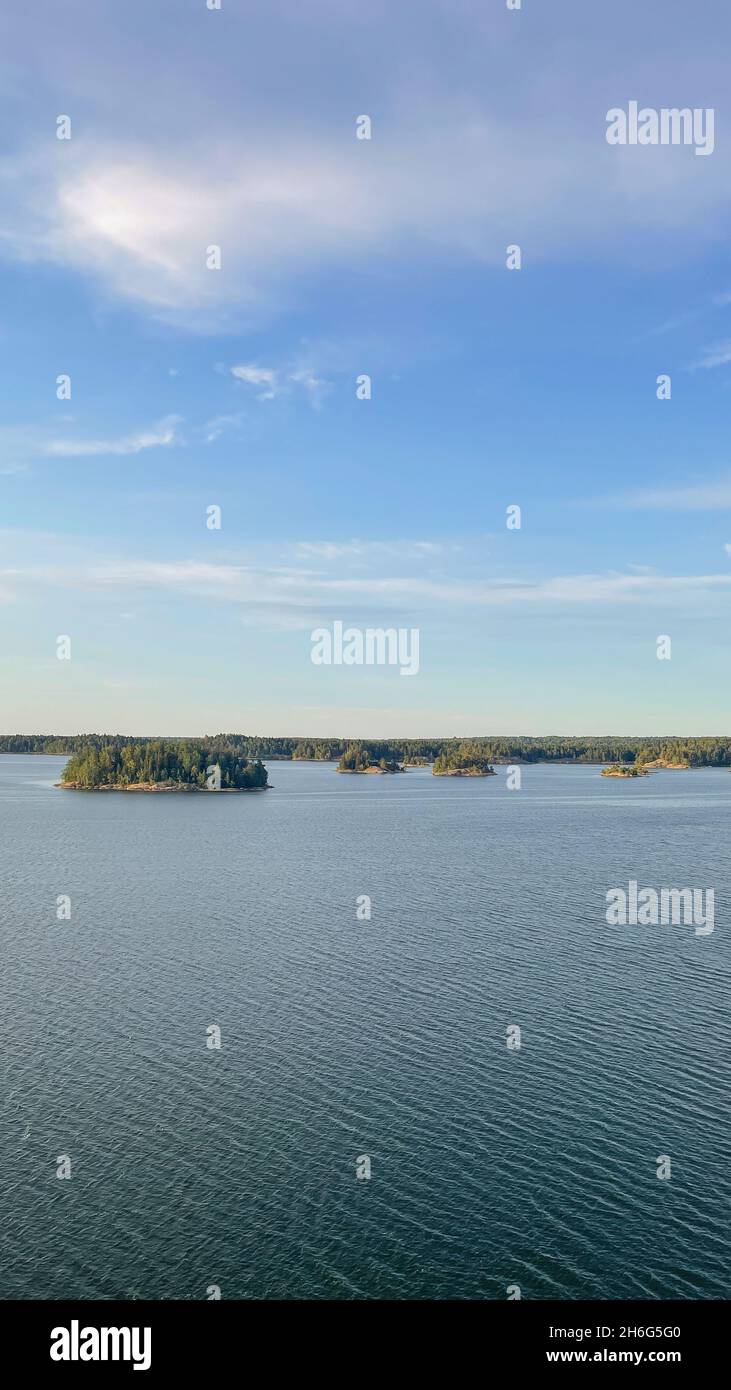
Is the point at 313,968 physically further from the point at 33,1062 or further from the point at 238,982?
the point at 33,1062

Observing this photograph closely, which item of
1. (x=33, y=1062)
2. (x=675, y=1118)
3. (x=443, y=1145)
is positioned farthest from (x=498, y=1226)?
(x=33, y=1062)
